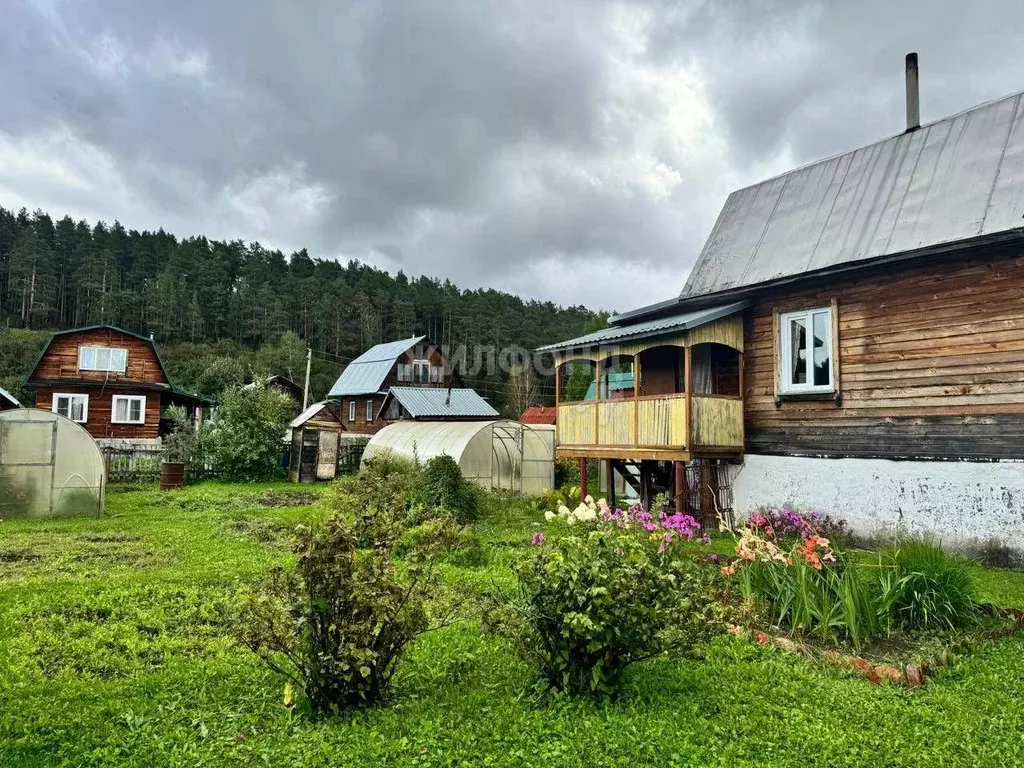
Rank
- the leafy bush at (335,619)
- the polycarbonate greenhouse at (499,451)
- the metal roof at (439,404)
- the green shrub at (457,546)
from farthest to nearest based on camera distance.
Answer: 1. the metal roof at (439,404)
2. the polycarbonate greenhouse at (499,451)
3. the green shrub at (457,546)
4. the leafy bush at (335,619)

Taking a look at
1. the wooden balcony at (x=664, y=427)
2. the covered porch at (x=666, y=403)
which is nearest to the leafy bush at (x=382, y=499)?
the covered porch at (x=666, y=403)

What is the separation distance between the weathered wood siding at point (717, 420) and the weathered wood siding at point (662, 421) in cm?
23

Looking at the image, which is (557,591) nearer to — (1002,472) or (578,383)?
(1002,472)

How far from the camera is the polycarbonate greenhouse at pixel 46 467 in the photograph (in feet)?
44.6

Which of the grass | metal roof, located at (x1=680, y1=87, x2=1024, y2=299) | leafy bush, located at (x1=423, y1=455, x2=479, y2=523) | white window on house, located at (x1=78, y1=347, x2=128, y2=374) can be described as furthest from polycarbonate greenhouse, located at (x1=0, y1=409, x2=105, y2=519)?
white window on house, located at (x1=78, y1=347, x2=128, y2=374)

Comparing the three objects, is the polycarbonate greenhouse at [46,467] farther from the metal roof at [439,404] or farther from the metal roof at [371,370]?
the metal roof at [371,370]

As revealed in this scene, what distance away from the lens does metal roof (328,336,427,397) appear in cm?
4106

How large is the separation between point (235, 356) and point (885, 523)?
63.4m

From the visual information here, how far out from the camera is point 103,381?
28875 millimetres

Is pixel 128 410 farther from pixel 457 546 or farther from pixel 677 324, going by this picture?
pixel 677 324

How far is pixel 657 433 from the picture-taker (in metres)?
12.7

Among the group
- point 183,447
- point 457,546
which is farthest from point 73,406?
point 457,546

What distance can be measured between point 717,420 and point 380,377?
3075 cm

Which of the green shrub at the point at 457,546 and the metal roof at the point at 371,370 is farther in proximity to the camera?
the metal roof at the point at 371,370
